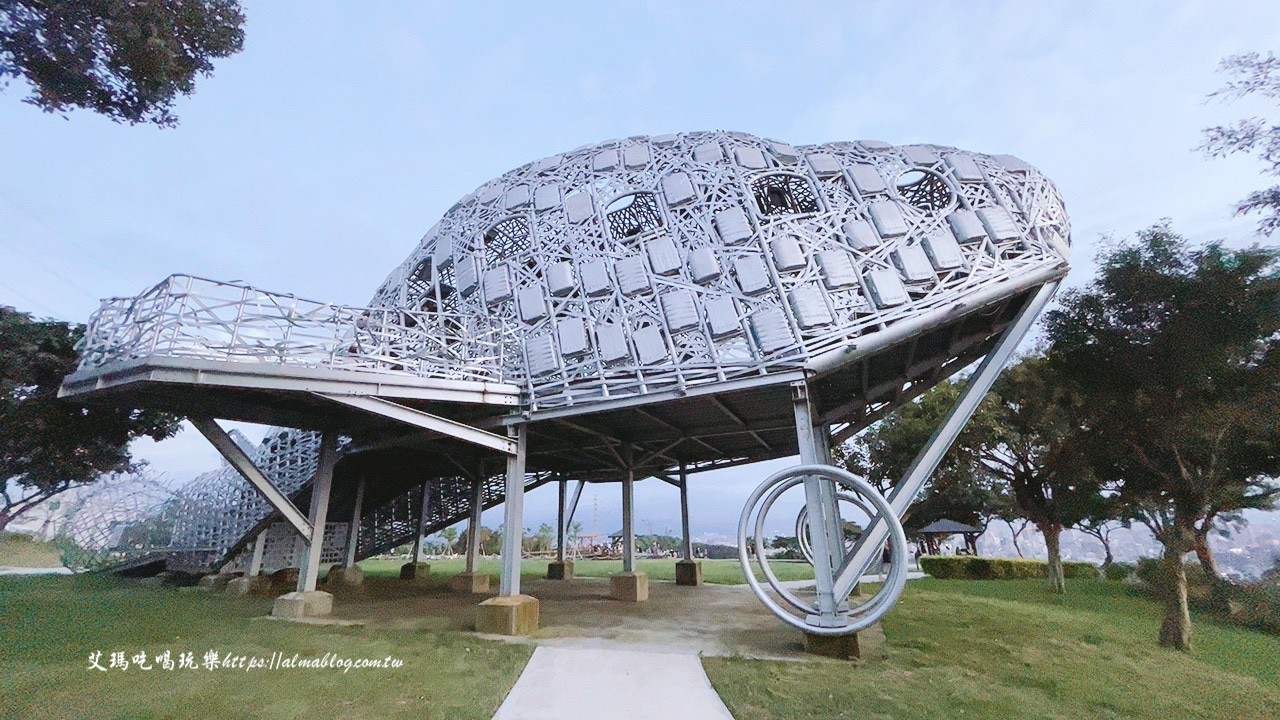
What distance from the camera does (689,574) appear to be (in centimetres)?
2200

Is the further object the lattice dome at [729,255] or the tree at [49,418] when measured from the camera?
the tree at [49,418]

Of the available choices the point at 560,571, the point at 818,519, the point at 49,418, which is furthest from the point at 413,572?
the point at 818,519

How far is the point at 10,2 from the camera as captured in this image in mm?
9289

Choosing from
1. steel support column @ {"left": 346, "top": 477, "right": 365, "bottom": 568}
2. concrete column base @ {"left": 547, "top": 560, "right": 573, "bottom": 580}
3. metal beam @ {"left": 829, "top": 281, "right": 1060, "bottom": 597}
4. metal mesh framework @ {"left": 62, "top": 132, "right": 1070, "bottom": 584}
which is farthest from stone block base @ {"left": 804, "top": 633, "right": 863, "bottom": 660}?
concrete column base @ {"left": 547, "top": 560, "right": 573, "bottom": 580}

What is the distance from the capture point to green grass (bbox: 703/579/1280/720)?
7.39 metres

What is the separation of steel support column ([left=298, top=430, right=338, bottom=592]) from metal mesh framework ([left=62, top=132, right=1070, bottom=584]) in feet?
10.3

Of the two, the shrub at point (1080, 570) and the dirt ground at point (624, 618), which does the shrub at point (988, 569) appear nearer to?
the shrub at point (1080, 570)

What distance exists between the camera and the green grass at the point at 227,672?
6605 mm

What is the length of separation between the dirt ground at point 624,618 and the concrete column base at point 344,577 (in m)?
0.45

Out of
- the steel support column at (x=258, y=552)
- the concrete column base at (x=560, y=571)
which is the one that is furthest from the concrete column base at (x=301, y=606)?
the concrete column base at (x=560, y=571)

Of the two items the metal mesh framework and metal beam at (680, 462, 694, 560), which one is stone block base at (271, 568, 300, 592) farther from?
metal beam at (680, 462, 694, 560)

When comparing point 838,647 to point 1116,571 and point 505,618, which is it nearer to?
point 505,618

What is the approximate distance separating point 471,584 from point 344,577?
4.66m

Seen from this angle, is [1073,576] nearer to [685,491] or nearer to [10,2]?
[685,491]
